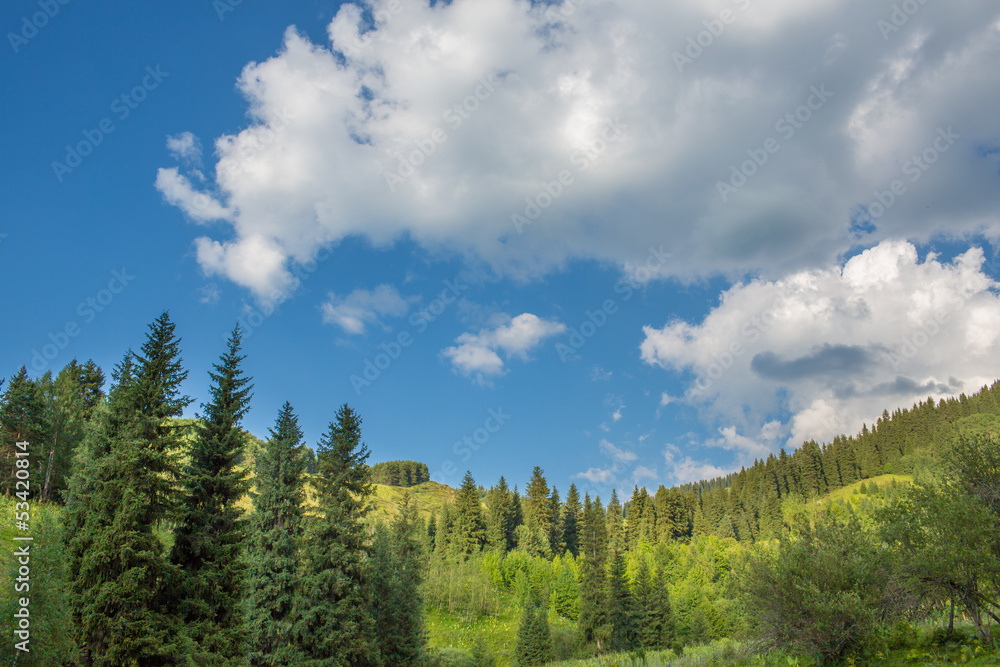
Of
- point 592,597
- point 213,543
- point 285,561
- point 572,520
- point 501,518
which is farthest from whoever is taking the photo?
point 572,520

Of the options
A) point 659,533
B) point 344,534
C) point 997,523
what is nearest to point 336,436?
point 344,534

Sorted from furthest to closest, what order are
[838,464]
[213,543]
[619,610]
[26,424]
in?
1. [838,464]
2. [619,610]
3. [26,424]
4. [213,543]

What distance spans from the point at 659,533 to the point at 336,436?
113 metres

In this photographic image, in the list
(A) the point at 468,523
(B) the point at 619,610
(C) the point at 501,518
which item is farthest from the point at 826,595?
(C) the point at 501,518

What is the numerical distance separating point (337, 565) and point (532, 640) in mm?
35465

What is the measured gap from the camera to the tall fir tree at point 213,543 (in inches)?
1053

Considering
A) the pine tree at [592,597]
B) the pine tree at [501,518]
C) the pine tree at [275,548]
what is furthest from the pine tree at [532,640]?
the pine tree at [501,518]

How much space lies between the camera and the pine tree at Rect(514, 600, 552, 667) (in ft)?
199

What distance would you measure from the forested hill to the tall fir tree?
5470 inches

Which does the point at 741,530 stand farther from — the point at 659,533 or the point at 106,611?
the point at 106,611

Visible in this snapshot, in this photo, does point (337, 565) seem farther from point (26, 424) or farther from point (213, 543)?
point (26, 424)

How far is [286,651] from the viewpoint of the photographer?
109ft

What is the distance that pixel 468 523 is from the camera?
112 metres

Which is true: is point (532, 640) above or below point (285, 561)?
below
